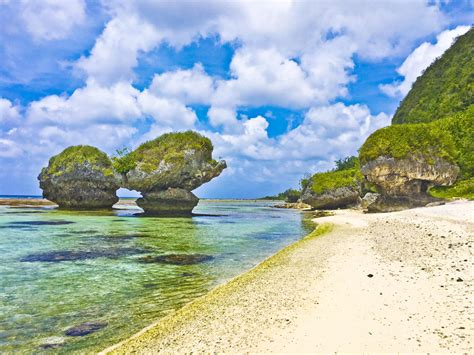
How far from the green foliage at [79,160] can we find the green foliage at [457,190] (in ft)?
168

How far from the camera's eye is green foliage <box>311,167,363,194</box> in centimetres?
6678

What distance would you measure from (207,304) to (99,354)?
115 inches

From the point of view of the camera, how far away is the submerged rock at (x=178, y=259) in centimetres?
1542

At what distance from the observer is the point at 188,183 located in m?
54.6

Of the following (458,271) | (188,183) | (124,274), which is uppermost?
(188,183)

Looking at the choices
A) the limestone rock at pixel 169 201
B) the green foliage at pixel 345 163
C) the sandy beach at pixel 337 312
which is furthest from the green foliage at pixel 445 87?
the sandy beach at pixel 337 312

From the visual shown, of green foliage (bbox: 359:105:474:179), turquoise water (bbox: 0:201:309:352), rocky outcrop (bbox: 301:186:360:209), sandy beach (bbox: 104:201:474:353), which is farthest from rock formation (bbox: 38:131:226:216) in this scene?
sandy beach (bbox: 104:201:474:353)

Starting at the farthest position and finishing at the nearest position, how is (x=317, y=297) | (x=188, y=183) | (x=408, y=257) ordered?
(x=188, y=183) → (x=408, y=257) → (x=317, y=297)

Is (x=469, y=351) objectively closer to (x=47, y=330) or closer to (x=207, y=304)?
(x=207, y=304)

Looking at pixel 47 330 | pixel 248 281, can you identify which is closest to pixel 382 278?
pixel 248 281

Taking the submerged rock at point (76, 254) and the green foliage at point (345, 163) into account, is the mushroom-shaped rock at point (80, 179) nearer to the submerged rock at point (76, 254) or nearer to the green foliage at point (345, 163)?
the submerged rock at point (76, 254)

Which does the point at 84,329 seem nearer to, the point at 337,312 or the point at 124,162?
the point at 337,312

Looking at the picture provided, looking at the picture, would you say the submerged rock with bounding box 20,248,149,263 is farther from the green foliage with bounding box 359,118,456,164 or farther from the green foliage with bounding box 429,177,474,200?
the green foliage with bounding box 429,177,474,200

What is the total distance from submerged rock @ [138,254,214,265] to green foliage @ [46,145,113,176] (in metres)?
44.2
